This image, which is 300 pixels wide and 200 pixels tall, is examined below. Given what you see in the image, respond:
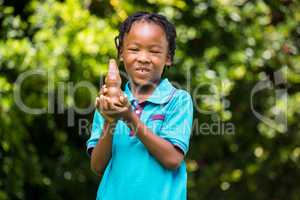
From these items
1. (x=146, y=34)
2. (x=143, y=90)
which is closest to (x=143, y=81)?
(x=143, y=90)

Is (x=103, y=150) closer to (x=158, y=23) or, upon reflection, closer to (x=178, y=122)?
(x=178, y=122)

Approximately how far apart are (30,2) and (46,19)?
33cm

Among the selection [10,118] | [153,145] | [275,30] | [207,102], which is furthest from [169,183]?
[275,30]

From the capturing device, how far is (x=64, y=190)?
590cm

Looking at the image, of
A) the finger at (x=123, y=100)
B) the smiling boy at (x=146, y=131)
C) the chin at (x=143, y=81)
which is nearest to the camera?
the finger at (x=123, y=100)

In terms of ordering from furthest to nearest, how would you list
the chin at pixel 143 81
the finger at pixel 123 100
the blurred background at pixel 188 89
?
the blurred background at pixel 188 89, the chin at pixel 143 81, the finger at pixel 123 100

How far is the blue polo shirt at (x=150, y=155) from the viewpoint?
2775 millimetres

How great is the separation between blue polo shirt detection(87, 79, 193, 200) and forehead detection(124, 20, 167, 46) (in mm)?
184

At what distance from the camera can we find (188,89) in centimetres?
563

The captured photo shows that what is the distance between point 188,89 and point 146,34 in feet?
9.14

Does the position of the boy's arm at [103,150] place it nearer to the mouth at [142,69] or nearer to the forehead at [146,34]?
the mouth at [142,69]

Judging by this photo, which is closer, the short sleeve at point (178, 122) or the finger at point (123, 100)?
the finger at point (123, 100)

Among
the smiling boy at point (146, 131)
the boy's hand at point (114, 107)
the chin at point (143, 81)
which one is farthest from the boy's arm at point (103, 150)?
the chin at point (143, 81)

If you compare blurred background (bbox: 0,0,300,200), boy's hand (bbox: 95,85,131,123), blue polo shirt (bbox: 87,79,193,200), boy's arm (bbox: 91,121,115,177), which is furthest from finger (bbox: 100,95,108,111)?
blurred background (bbox: 0,0,300,200)
